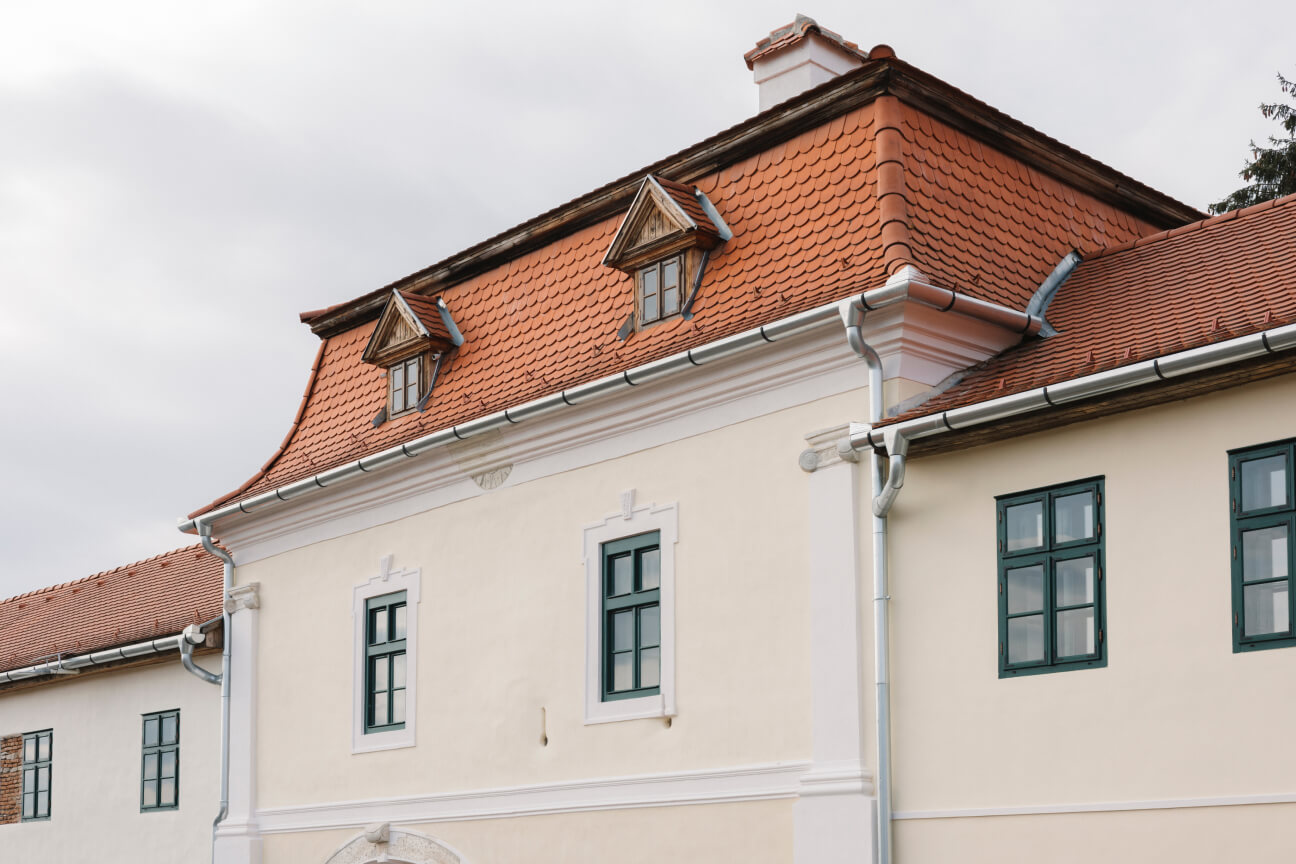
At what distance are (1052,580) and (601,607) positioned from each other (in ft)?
14.9

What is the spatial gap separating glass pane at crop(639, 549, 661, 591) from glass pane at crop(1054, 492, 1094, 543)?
389 centimetres

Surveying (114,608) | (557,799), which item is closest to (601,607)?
(557,799)

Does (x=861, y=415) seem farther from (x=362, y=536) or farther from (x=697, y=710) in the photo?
(x=362, y=536)

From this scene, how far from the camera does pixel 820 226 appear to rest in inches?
517

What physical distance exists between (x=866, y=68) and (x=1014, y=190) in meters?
1.78

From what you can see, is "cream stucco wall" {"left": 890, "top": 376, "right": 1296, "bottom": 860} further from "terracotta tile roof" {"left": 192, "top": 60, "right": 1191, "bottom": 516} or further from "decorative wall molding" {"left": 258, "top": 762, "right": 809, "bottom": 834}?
"terracotta tile roof" {"left": 192, "top": 60, "right": 1191, "bottom": 516}

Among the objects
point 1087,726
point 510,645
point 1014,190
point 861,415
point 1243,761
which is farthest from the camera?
point 510,645

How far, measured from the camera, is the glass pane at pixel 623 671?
13852mm

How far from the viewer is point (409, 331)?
16.9 metres

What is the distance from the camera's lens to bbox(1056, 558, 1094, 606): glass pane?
10.6 m

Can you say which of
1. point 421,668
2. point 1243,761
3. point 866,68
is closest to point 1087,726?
point 1243,761

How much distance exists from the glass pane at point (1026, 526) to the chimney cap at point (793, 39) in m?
6.31

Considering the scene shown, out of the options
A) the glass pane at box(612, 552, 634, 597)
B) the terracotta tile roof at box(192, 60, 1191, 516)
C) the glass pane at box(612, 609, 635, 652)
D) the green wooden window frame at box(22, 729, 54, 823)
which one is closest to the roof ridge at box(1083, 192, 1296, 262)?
the terracotta tile roof at box(192, 60, 1191, 516)

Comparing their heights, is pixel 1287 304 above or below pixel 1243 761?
above
